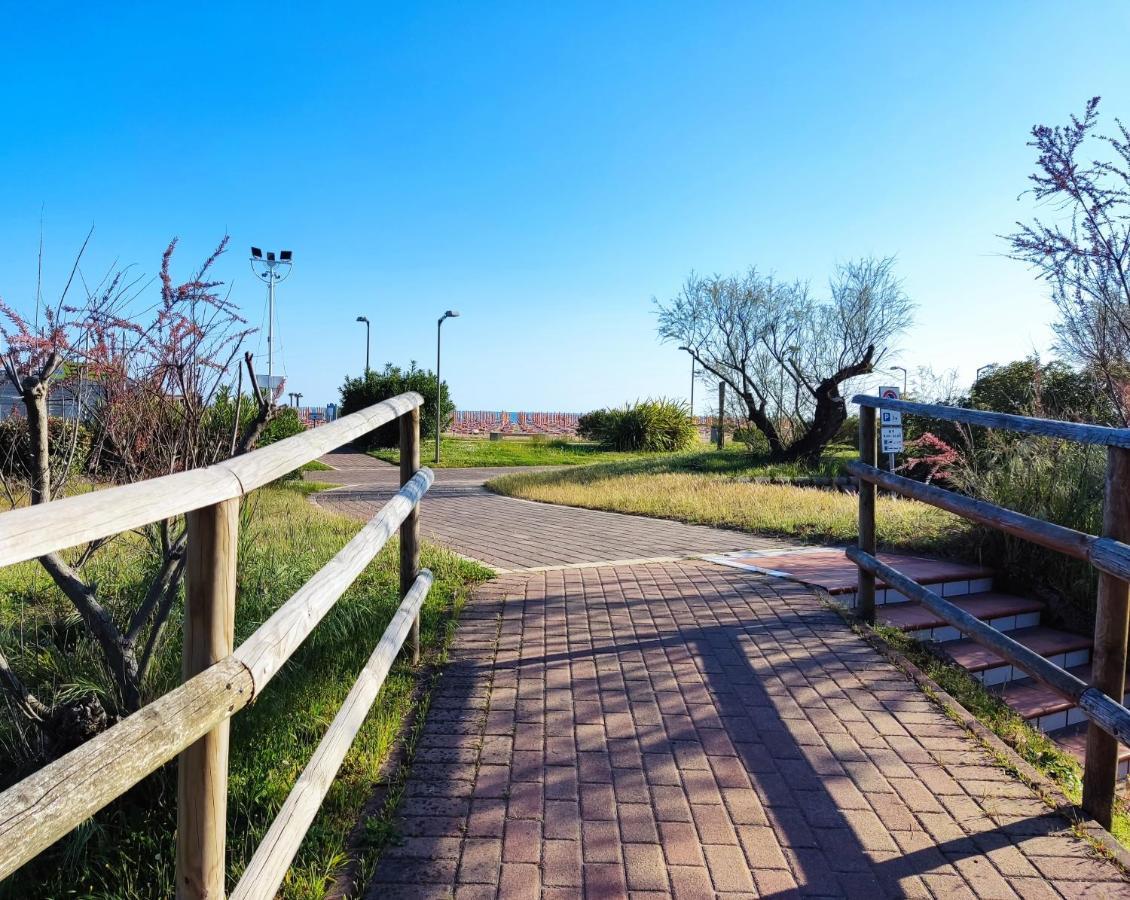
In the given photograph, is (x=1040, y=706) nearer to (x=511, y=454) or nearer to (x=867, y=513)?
(x=867, y=513)

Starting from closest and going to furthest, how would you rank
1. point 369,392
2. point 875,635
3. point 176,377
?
point 176,377, point 875,635, point 369,392

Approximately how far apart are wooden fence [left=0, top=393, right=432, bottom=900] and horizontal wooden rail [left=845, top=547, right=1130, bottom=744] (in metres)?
2.56

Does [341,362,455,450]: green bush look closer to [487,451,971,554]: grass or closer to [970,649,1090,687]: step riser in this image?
Answer: [487,451,971,554]: grass

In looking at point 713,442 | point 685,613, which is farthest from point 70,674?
point 713,442

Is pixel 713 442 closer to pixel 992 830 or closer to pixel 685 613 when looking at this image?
pixel 685 613

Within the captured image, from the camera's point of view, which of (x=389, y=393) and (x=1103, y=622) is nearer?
(x=1103, y=622)

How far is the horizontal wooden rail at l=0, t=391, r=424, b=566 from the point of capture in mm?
1088

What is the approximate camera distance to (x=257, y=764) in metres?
3.10

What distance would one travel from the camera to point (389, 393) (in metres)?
28.2

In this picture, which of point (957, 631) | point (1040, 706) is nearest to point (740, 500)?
point (957, 631)

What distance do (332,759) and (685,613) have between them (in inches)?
121

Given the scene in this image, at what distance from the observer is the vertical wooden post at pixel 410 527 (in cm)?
410

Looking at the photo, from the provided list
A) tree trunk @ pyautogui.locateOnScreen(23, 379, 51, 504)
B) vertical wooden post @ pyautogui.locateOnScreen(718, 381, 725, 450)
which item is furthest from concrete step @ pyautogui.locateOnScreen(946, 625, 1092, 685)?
vertical wooden post @ pyautogui.locateOnScreen(718, 381, 725, 450)

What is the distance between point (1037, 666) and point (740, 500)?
750 centimetres
